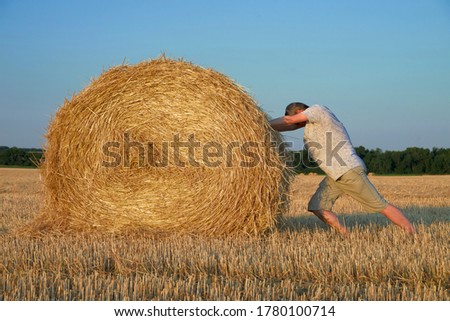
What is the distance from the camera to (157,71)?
21.0 feet

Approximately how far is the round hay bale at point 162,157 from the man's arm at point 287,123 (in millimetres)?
86

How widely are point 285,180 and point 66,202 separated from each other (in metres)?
2.57

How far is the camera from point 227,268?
4344mm

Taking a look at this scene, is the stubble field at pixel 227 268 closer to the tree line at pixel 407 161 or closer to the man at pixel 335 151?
the man at pixel 335 151

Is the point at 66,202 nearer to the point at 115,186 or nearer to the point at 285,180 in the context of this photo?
the point at 115,186

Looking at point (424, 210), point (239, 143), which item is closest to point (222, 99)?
point (239, 143)

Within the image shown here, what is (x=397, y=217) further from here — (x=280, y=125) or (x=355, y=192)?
(x=280, y=125)

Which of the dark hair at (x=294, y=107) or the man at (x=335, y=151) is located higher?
the dark hair at (x=294, y=107)

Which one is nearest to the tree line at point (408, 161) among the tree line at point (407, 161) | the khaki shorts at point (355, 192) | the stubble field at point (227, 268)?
the tree line at point (407, 161)

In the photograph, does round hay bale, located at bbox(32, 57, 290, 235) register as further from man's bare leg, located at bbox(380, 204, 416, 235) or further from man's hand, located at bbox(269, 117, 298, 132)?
man's bare leg, located at bbox(380, 204, 416, 235)

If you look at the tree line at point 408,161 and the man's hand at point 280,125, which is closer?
the man's hand at point 280,125

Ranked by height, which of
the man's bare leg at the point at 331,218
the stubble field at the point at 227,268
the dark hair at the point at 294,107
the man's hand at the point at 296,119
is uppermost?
the dark hair at the point at 294,107

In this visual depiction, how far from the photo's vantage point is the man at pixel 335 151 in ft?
19.6
